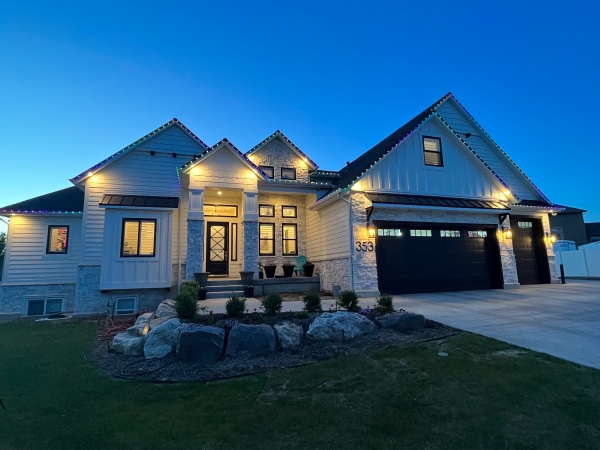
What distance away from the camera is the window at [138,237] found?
11180 millimetres

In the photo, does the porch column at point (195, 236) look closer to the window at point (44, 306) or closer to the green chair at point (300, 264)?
the green chair at point (300, 264)

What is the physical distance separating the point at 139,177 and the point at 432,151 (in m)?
12.1

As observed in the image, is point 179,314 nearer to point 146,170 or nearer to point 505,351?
point 505,351

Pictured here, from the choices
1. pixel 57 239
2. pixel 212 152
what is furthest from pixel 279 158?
pixel 57 239

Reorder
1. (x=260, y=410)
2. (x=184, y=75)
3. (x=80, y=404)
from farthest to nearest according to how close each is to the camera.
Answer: (x=184, y=75) < (x=80, y=404) < (x=260, y=410)

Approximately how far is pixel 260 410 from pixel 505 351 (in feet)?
13.0

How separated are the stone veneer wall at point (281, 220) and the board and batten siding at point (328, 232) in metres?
0.28

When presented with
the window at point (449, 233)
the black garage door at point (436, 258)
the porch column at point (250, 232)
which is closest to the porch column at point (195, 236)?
the porch column at point (250, 232)

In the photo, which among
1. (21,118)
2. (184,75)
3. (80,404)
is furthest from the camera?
(184,75)

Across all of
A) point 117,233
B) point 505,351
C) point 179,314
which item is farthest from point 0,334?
point 505,351

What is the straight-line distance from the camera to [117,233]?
433 inches

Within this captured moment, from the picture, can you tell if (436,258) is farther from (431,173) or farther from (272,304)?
(272,304)

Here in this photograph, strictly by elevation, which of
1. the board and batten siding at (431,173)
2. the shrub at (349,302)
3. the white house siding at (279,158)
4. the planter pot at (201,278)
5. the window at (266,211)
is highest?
the white house siding at (279,158)

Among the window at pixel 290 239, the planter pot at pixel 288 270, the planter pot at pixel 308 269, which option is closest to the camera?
the planter pot at pixel 288 270
